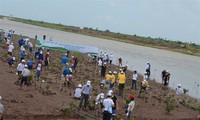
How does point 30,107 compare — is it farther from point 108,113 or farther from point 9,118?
point 108,113

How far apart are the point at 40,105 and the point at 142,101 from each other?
815 cm

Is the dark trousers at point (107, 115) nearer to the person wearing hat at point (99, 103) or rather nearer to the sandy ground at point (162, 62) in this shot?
the person wearing hat at point (99, 103)

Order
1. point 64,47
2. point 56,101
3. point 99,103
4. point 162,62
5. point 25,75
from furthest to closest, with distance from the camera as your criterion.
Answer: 1. point 162,62
2. point 64,47
3. point 25,75
4. point 56,101
5. point 99,103

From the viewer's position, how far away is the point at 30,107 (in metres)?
17.4

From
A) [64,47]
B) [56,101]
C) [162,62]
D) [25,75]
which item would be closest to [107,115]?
[56,101]

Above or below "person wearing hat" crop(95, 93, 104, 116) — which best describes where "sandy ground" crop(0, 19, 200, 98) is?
below

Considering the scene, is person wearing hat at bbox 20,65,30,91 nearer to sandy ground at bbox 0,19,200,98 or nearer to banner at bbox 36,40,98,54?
banner at bbox 36,40,98,54

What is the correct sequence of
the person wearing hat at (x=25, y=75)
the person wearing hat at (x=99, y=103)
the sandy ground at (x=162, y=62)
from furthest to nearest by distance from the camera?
the sandy ground at (x=162, y=62)
the person wearing hat at (x=25, y=75)
the person wearing hat at (x=99, y=103)

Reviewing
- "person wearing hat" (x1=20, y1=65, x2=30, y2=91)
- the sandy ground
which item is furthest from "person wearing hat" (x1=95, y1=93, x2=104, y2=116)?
the sandy ground

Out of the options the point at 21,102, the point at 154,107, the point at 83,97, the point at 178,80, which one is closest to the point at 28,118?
the point at 21,102

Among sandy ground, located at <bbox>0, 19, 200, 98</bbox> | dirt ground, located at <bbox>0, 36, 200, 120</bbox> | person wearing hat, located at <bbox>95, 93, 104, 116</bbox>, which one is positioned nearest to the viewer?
dirt ground, located at <bbox>0, 36, 200, 120</bbox>

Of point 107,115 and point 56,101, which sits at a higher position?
point 107,115

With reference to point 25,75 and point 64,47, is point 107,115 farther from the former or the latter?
point 64,47

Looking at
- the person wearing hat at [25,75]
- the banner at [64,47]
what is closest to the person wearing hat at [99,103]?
the person wearing hat at [25,75]
